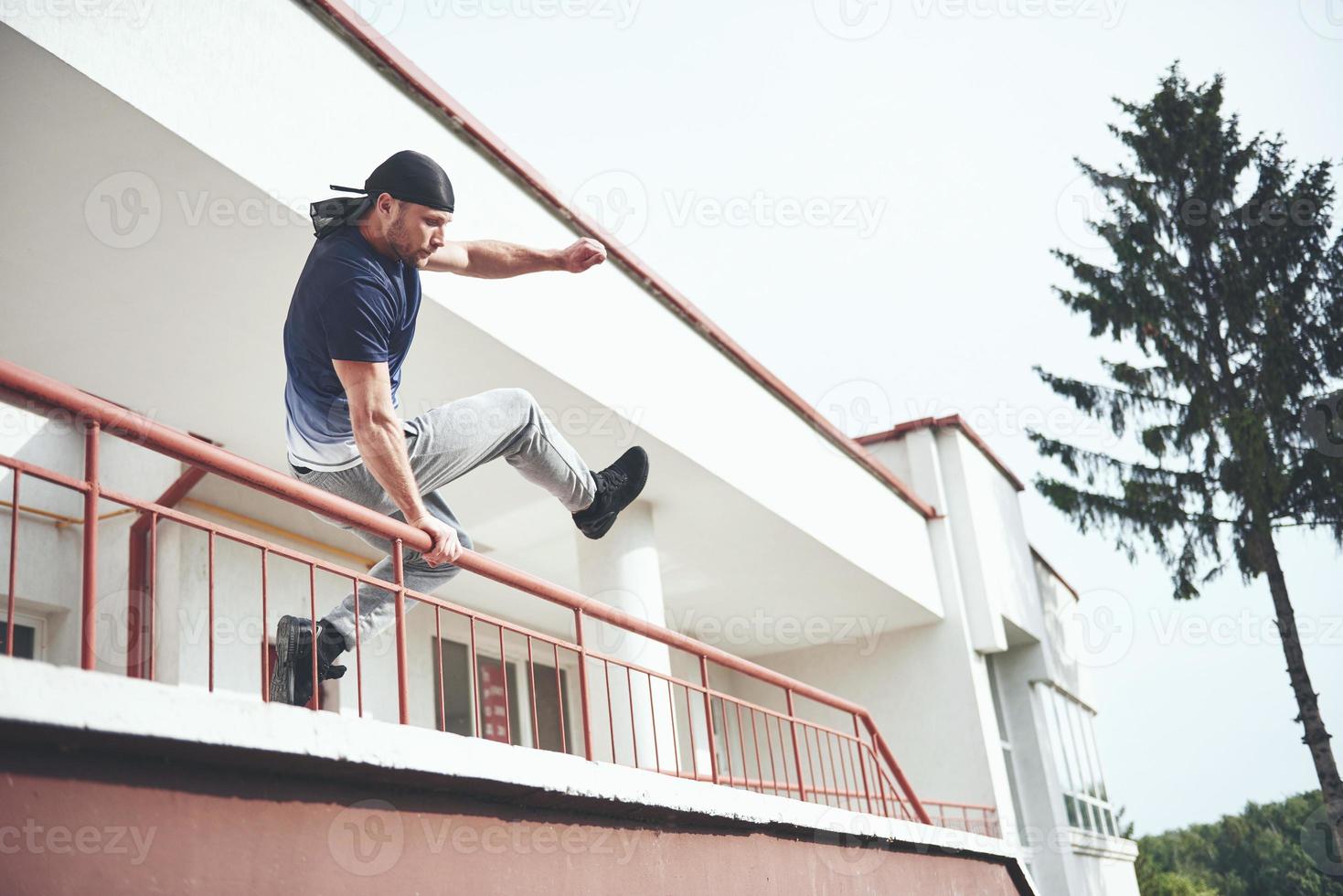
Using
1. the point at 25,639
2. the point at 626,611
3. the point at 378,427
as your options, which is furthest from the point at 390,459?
the point at 626,611

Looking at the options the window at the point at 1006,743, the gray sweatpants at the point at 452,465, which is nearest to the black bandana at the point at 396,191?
the gray sweatpants at the point at 452,465

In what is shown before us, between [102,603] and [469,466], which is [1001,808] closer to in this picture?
[102,603]

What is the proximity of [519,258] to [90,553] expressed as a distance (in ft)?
6.96

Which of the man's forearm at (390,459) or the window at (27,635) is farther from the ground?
the window at (27,635)

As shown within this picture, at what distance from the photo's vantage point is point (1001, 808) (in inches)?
585

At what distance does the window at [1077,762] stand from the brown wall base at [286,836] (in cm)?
1322

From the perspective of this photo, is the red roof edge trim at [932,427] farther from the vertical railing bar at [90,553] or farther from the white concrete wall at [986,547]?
the vertical railing bar at [90,553]

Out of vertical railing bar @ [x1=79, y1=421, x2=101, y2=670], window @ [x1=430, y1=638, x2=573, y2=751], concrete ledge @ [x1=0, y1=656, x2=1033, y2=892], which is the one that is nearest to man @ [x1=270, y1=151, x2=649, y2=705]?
concrete ledge @ [x1=0, y1=656, x2=1033, y2=892]

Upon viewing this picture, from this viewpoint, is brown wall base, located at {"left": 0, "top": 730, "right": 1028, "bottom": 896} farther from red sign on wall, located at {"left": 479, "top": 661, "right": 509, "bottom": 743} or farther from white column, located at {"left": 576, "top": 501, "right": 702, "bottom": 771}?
red sign on wall, located at {"left": 479, "top": 661, "right": 509, "bottom": 743}

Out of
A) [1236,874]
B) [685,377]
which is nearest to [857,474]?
[685,377]

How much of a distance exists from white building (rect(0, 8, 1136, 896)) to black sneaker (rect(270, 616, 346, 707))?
0.24 meters

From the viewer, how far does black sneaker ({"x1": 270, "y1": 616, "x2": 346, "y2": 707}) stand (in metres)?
4.16

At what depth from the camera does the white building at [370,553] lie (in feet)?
11.0

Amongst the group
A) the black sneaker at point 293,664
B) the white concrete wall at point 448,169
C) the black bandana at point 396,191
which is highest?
the white concrete wall at point 448,169
